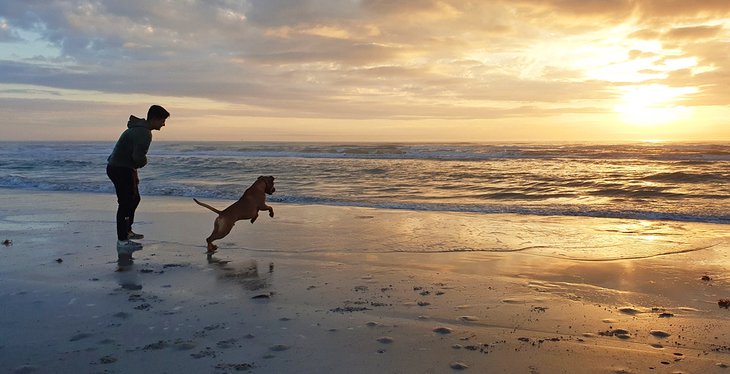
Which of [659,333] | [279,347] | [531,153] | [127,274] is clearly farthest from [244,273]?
[531,153]

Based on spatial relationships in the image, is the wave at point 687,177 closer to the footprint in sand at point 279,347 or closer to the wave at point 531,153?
the wave at point 531,153

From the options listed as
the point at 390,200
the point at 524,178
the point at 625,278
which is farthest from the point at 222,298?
the point at 524,178

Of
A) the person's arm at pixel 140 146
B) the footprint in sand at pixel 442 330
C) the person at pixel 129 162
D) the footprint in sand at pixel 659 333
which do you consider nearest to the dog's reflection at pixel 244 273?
the person at pixel 129 162

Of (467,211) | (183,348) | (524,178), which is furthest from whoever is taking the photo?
(524,178)

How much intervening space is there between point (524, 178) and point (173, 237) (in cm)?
1200

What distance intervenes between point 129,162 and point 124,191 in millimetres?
375

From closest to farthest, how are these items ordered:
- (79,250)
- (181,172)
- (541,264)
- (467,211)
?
(541,264)
(79,250)
(467,211)
(181,172)

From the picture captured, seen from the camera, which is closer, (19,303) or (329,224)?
(19,303)

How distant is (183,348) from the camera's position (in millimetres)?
3297

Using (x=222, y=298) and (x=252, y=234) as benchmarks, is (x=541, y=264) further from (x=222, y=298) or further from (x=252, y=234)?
(x=252, y=234)

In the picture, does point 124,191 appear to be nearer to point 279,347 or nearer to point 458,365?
point 279,347

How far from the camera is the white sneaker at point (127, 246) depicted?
6.37 meters

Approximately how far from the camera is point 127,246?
21.4 feet

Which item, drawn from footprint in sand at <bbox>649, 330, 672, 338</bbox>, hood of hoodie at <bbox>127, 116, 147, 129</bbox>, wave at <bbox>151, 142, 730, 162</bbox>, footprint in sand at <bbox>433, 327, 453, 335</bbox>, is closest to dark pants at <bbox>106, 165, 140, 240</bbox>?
hood of hoodie at <bbox>127, 116, 147, 129</bbox>
